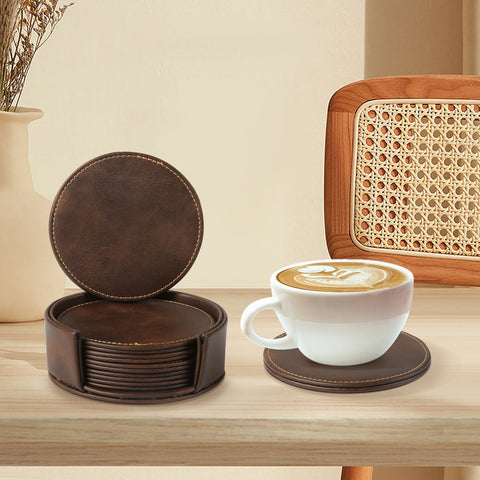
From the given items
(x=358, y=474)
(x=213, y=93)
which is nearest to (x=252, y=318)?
(x=358, y=474)

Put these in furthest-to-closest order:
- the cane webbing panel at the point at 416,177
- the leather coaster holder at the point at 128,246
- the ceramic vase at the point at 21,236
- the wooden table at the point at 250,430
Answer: the cane webbing panel at the point at 416,177 < the ceramic vase at the point at 21,236 < the leather coaster holder at the point at 128,246 < the wooden table at the point at 250,430

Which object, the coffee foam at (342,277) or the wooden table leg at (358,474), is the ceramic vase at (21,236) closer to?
the coffee foam at (342,277)

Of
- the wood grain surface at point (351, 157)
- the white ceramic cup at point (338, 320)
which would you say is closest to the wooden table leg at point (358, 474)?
the wood grain surface at point (351, 157)

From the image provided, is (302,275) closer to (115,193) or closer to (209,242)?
(115,193)

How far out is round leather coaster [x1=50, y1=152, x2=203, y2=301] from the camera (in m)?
0.64

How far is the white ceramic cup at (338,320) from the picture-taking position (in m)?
0.53

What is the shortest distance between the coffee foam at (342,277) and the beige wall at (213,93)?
0.61 meters

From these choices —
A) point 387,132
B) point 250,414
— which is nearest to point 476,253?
point 387,132

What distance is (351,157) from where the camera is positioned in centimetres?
85

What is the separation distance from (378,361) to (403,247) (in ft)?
1.01

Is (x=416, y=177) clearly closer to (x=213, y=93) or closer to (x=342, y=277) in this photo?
(x=342, y=277)

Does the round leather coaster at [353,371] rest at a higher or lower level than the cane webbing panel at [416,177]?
lower

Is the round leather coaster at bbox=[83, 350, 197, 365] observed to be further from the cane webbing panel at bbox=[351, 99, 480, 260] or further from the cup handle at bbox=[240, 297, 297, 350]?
the cane webbing panel at bbox=[351, 99, 480, 260]

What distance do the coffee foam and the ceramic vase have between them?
30cm
